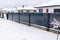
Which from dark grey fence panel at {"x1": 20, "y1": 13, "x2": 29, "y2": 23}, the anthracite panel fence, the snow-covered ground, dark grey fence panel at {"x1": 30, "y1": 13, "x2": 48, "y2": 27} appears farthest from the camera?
dark grey fence panel at {"x1": 20, "y1": 13, "x2": 29, "y2": 23}

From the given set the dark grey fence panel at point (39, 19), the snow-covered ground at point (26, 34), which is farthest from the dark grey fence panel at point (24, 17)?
the snow-covered ground at point (26, 34)

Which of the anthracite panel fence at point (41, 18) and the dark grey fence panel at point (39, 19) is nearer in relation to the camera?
the anthracite panel fence at point (41, 18)

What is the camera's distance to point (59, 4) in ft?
65.2

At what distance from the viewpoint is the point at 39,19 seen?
48.8ft

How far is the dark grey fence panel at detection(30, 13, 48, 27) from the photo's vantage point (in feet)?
44.2

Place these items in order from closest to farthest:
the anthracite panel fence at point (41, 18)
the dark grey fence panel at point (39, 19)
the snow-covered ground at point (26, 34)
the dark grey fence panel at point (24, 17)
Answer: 1. the snow-covered ground at point (26, 34)
2. the anthracite panel fence at point (41, 18)
3. the dark grey fence panel at point (39, 19)
4. the dark grey fence panel at point (24, 17)

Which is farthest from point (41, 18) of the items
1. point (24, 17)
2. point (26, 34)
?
point (24, 17)

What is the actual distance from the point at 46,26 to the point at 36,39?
425cm

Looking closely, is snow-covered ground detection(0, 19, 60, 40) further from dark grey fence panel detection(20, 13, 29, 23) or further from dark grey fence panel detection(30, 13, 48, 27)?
dark grey fence panel detection(20, 13, 29, 23)

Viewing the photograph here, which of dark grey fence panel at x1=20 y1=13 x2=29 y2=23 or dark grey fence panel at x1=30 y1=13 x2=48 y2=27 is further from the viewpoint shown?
dark grey fence panel at x1=20 y1=13 x2=29 y2=23

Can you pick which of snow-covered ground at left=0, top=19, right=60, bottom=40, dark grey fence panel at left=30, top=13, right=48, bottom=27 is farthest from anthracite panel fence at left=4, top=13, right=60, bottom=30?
snow-covered ground at left=0, top=19, right=60, bottom=40

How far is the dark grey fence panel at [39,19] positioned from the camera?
44.2 ft

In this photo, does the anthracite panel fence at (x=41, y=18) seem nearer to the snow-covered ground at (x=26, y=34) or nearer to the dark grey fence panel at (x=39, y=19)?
the dark grey fence panel at (x=39, y=19)

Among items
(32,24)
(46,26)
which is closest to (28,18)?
(32,24)
